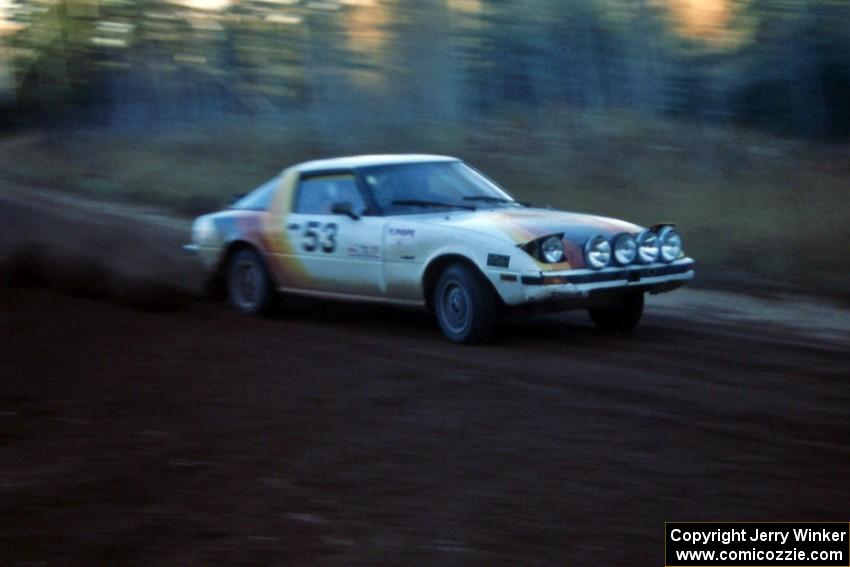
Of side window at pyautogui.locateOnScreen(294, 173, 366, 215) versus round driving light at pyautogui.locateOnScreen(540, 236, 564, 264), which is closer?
round driving light at pyautogui.locateOnScreen(540, 236, 564, 264)

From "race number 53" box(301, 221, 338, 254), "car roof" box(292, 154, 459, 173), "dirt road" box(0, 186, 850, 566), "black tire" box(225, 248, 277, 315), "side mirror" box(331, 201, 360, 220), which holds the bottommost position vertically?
"dirt road" box(0, 186, 850, 566)

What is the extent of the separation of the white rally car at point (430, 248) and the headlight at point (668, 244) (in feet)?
0.04

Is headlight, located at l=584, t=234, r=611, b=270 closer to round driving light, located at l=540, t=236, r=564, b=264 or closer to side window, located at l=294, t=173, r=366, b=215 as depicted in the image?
round driving light, located at l=540, t=236, r=564, b=264

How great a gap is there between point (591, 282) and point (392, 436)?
2815mm

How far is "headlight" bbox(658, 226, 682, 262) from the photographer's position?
29.2ft

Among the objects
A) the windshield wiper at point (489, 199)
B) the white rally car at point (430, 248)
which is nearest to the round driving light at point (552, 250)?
the white rally car at point (430, 248)

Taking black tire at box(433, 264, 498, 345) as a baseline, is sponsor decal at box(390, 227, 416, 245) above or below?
above

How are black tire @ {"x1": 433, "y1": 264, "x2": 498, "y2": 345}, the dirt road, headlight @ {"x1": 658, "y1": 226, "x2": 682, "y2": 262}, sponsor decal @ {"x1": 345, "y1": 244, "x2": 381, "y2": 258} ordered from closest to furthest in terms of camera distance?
the dirt road < black tire @ {"x1": 433, "y1": 264, "x2": 498, "y2": 345} < headlight @ {"x1": 658, "y1": 226, "x2": 682, "y2": 262} < sponsor decal @ {"x1": 345, "y1": 244, "x2": 381, "y2": 258}

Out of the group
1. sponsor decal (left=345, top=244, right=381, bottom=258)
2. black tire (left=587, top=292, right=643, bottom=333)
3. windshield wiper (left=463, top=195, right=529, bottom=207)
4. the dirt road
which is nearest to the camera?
the dirt road

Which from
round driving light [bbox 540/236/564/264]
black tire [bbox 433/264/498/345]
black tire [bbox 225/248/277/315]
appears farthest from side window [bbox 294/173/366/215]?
round driving light [bbox 540/236/564/264]

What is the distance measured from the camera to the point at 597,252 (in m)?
8.52

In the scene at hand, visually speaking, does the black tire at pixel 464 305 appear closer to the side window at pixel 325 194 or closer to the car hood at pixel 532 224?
the car hood at pixel 532 224

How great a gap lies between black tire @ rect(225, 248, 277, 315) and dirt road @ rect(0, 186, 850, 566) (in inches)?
16.8

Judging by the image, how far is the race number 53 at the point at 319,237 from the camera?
31.9 feet
